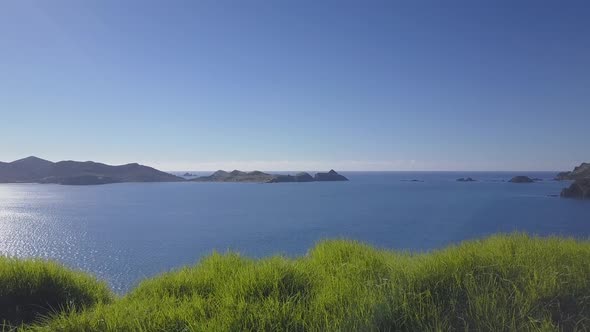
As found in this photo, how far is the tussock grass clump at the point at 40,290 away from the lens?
6.82 m

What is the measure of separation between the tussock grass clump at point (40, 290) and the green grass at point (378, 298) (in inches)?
60.6

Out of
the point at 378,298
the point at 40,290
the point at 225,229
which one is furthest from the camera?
the point at 225,229

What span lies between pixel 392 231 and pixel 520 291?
52157mm

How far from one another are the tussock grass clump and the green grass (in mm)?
1540

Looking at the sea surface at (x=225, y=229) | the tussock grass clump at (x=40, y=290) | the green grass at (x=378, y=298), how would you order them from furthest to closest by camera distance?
1. the sea surface at (x=225, y=229)
2. the tussock grass clump at (x=40, y=290)
3. the green grass at (x=378, y=298)

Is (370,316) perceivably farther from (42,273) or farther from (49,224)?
(49,224)

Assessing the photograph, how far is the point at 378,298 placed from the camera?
191 inches

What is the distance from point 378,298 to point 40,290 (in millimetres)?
7133

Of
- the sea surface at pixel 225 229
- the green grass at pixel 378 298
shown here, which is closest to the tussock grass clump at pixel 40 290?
the green grass at pixel 378 298

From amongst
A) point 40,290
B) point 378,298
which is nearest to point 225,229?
point 40,290

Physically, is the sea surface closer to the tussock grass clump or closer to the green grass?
the tussock grass clump

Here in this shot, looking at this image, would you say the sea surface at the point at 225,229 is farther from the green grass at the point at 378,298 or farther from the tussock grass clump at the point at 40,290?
the green grass at the point at 378,298

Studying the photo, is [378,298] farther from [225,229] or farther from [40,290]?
[225,229]

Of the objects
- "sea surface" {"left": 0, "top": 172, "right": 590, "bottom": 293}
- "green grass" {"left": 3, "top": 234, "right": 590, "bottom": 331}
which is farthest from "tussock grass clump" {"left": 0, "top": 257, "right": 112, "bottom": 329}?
"sea surface" {"left": 0, "top": 172, "right": 590, "bottom": 293}
